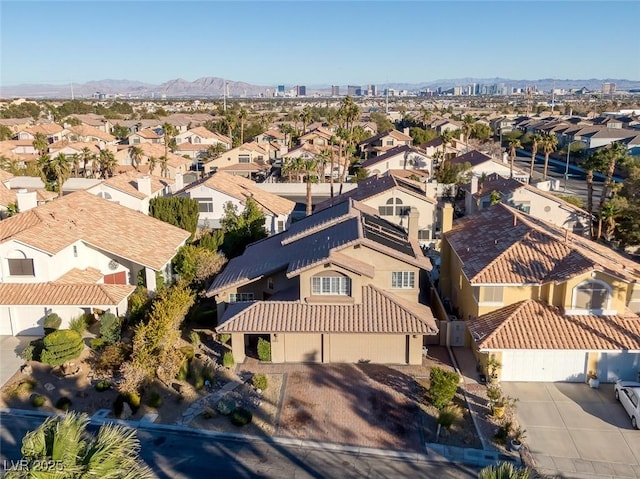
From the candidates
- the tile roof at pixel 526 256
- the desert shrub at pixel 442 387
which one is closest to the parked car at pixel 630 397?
the tile roof at pixel 526 256

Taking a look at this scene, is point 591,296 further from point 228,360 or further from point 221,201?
point 221,201

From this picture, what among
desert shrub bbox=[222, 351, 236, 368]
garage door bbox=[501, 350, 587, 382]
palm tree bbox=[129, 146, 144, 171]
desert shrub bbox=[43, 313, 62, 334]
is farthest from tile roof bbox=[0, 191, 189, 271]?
palm tree bbox=[129, 146, 144, 171]

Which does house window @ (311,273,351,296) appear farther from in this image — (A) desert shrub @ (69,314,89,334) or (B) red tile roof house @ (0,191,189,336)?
(A) desert shrub @ (69,314,89,334)

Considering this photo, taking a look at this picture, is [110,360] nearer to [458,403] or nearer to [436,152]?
[458,403]

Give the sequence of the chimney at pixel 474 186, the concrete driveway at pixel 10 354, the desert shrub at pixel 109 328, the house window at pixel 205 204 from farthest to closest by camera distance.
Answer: the chimney at pixel 474 186 → the house window at pixel 205 204 → the desert shrub at pixel 109 328 → the concrete driveway at pixel 10 354

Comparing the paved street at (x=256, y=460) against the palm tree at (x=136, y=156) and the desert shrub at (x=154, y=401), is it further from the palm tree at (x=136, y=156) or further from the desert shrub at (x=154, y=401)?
the palm tree at (x=136, y=156)

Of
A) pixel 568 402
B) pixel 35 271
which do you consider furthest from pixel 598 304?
pixel 35 271
